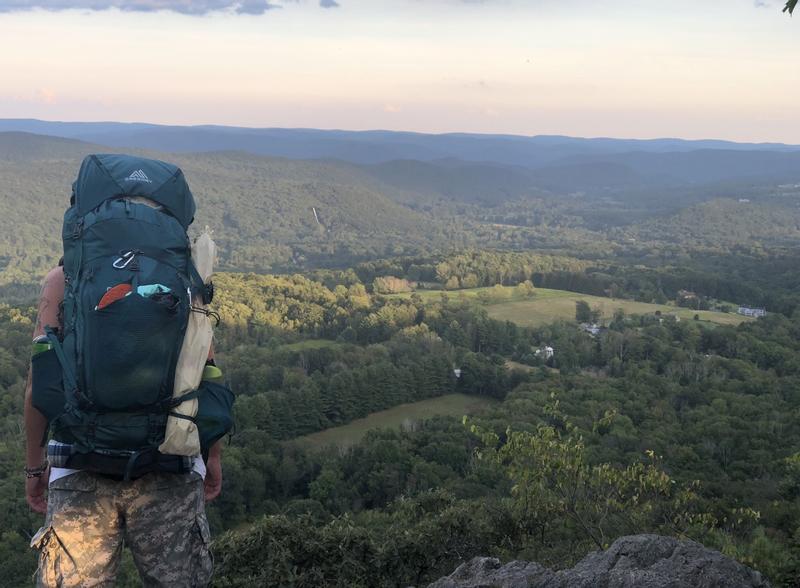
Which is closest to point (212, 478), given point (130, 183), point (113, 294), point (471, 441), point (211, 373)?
point (211, 373)

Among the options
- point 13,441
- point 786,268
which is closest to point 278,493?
point 13,441

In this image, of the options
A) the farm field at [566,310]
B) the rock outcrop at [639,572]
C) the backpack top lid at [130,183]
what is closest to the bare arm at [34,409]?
the backpack top lid at [130,183]

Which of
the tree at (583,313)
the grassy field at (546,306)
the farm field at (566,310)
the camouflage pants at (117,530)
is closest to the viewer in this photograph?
the camouflage pants at (117,530)

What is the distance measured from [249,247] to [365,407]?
104 m

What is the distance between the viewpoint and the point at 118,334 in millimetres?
2574

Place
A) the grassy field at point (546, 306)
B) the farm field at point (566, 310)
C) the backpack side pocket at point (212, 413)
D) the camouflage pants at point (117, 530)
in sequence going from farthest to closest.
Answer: the grassy field at point (546, 306) < the farm field at point (566, 310) < the backpack side pocket at point (212, 413) < the camouflage pants at point (117, 530)

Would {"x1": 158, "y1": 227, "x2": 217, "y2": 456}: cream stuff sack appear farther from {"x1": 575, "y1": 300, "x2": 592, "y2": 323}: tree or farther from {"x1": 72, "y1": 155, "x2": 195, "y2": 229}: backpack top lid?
{"x1": 575, "y1": 300, "x2": 592, "y2": 323}: tree

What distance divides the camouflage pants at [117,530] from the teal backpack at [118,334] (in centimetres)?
16

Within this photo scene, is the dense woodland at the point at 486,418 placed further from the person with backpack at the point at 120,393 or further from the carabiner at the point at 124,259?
the carabiner at the point at 124,259

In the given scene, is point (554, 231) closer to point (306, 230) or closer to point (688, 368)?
point (306, 230)

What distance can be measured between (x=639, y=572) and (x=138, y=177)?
145 inches

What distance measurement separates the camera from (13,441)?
26953mm

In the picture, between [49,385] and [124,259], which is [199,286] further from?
[49,385]

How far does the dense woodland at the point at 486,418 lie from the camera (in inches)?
276
